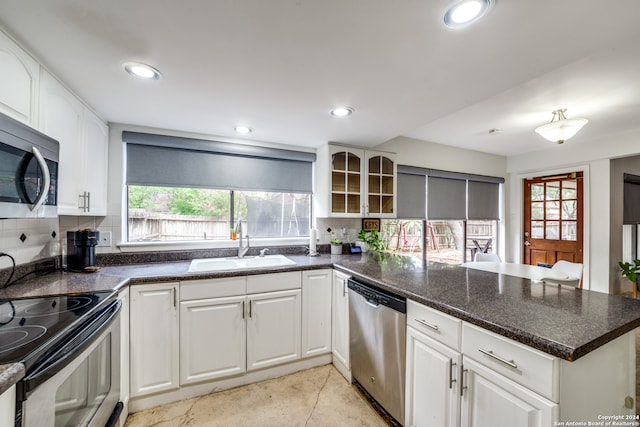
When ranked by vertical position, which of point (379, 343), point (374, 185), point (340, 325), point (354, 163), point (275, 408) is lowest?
point (275, 408)

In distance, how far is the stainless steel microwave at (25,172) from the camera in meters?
1.07

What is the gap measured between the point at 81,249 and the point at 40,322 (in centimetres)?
109

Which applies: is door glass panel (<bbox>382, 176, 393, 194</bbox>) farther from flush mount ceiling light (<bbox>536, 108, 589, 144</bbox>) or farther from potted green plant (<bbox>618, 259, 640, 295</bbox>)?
potted green plant (<bbox>618, 259, 640, 295</bbox>)

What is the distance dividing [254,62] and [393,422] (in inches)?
90.3

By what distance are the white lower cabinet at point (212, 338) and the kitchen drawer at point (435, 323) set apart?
1253 mm

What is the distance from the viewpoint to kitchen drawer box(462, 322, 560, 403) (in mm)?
886

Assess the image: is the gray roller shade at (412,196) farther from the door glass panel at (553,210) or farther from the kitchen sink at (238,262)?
the door glass panel at (553,210)

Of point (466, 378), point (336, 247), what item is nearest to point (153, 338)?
point (336, 247)

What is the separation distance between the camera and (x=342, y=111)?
2.00 m

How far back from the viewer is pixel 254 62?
4.54 ft

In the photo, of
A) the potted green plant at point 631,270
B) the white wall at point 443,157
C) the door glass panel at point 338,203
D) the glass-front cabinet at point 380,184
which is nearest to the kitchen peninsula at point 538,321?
the door glass panel at point 338,203

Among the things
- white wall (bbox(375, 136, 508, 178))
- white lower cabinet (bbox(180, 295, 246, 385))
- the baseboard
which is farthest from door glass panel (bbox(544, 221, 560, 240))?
white lower cabinet (bbox(180, 295, 246, 385))

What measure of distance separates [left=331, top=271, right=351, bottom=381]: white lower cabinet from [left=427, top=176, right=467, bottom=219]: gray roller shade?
Answer: 80.2 inches

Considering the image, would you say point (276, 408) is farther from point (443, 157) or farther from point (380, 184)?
point (443, 157)
